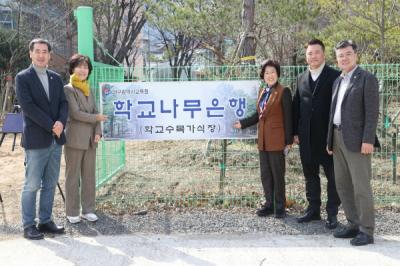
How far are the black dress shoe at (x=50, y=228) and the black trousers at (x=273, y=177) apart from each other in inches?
89.4

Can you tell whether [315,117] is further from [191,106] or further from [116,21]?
[116,21]

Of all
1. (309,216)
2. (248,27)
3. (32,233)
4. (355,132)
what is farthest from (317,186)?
(248,27)

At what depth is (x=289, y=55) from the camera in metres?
15.0

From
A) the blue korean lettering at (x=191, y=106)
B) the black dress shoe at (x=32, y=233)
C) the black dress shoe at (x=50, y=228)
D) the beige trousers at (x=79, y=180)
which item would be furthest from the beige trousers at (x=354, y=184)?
the black dress shoe at (x=32, y=233)

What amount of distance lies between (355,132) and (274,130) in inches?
38.0

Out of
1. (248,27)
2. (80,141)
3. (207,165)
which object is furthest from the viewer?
(248,27)

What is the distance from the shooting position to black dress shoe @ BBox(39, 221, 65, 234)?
4.96m

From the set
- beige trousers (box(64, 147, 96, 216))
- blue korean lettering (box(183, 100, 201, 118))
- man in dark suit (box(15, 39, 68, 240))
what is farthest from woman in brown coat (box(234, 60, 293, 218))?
man in dark suit (box(15, 39, 68, 240))

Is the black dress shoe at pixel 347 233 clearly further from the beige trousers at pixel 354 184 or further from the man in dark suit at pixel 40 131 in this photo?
the man in dark suit at pixel 40 131

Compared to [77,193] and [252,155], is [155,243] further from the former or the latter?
[252,155]

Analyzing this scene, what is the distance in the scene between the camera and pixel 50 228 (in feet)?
16.3

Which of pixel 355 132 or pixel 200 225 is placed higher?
pixel 355 132

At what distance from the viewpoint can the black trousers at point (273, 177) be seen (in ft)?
17.3

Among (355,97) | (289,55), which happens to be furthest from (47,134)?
(289,55)
